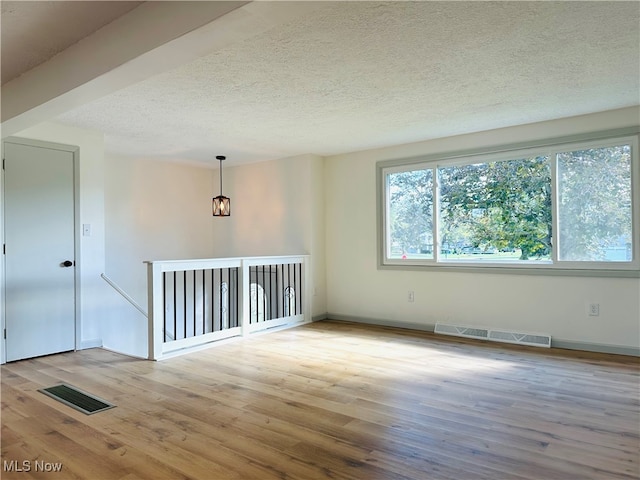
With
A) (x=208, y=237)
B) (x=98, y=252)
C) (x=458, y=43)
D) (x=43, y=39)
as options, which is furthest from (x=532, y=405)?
(x=208, y=237)

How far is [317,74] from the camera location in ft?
9.95

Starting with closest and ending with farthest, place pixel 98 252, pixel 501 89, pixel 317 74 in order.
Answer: pixel 317 74, pixel 501 89, pixel 98 252

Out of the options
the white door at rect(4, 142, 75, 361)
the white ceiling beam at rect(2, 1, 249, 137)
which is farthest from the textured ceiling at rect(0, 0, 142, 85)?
the white door at rect(4, 142, 75, 361)

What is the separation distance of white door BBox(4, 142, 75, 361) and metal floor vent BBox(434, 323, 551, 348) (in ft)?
13.7

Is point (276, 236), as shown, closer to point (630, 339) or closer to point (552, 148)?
point (552, 148)

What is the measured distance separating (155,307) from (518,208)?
3.94 meters

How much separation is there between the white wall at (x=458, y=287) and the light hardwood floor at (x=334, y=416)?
401mm

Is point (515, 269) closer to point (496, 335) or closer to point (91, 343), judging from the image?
point (496, 335)

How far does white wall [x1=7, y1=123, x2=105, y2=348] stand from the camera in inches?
175

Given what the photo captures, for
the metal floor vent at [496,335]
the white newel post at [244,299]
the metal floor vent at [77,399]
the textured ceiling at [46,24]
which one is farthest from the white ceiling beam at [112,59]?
the metal floor vent at [496,335]

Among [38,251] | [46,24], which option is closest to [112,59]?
[46,24]

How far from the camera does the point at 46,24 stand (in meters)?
2.29

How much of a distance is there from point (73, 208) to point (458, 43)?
4021mm

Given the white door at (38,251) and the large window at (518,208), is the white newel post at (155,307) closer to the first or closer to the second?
the white door at (38,251)
